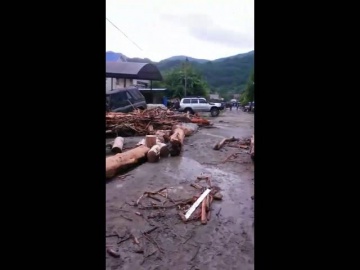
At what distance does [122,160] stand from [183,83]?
31948 mm

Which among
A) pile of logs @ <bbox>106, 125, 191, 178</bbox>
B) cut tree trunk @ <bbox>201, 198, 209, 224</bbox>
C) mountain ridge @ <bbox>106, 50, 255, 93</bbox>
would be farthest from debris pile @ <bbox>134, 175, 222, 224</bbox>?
mountain ridge @ <bbox>106, 50, 255, 93</bbox>

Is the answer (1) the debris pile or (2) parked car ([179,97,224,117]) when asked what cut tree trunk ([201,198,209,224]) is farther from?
(2) parked car ([179,97,224,117])

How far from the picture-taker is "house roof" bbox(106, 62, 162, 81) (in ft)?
90.4

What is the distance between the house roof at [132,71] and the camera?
2755cm

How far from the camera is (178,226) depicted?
4273mm

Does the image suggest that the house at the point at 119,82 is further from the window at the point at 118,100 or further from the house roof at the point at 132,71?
the window at the point at 118,100

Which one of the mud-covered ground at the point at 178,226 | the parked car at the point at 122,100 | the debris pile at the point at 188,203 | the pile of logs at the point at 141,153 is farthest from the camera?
the parked car at the point at 122,100

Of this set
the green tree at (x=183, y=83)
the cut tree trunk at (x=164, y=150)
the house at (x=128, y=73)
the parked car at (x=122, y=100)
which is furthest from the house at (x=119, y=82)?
the cut tree trunk at (x=164, y=150)

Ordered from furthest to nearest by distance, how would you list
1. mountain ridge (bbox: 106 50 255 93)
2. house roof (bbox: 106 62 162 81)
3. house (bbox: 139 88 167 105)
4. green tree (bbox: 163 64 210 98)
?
mountain ridge (bbox: 106 50 255 93) < green tree (bbox: 163 64 210 98) < house (bbox: 139 88 167 105) < house roof (bbox: 106 62 162 81)

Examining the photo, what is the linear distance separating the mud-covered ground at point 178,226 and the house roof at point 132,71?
21.2 m

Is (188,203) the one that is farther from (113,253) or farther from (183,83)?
(183,83)

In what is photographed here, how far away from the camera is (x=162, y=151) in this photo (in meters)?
9.23

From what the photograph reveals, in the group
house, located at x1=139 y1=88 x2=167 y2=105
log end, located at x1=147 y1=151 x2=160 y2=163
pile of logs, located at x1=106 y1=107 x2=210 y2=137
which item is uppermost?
house, located at x1=139 y1=88 x2=167 y2=105

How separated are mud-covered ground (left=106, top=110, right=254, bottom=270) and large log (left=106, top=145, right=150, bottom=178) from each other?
0.80 ft
